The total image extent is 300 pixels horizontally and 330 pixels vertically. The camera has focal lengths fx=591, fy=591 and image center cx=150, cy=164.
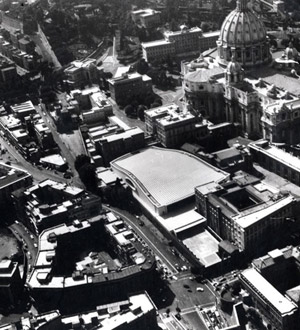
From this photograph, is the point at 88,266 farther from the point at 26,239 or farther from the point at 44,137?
the point at 44,137

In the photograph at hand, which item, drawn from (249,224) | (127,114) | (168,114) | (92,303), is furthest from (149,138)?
(92,303)

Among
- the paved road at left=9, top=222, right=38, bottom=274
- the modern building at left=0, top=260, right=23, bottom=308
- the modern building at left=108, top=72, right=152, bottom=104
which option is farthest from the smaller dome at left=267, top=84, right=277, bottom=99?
the modern building at left=0, top=260, right=23, bottom=308

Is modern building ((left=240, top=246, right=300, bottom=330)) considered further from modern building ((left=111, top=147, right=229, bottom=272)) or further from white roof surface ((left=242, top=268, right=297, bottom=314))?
modern building ((left=111, top=147, right=229, bottom=272))

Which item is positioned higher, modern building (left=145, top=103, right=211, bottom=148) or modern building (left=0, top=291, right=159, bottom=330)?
modern building (left=145, top=103, right=211, bottom=148)

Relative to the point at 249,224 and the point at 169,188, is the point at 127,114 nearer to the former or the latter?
the point at 169,188

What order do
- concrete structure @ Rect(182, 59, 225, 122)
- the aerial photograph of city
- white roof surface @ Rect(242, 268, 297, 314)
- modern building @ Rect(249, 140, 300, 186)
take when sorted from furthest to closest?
1. concrete structure @ Rect(182, 59, 225, 122)
2. modern building @ Rect(249, 140, 300, 186)
3. the aerial photograph of city
4. white roof surface @ Rect(242, 268, 297, 314)

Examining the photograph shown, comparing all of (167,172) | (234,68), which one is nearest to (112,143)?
(167,172)

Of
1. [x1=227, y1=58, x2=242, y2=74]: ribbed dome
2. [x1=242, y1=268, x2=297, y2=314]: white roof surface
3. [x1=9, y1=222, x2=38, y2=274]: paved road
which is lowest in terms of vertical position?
[x1=9, y1=222, x2=38, y2=274]: paved road
